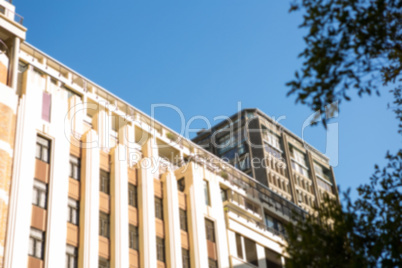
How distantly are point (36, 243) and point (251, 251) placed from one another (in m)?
19.9

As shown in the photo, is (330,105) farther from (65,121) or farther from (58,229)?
(65,121)

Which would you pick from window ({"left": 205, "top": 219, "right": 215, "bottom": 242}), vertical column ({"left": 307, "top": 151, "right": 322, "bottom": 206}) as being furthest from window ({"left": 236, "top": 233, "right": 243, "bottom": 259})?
vertical column ({"left": 307, "top": 151, "right": 322, "bottom": 206})

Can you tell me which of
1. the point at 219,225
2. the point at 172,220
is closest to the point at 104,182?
the point at 172,220

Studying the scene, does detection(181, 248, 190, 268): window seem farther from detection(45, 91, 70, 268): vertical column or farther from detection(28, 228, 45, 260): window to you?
detection(28, 228, 45, 260): window

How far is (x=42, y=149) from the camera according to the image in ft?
117

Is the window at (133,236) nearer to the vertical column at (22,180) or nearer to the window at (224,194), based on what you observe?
the vertical column at (22,180)

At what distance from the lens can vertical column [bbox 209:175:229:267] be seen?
44125 mm


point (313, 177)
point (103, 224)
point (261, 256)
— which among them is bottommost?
point (103, 224)

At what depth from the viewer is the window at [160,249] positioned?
39562mm

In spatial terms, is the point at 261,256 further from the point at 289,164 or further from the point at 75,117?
the point at 289,164

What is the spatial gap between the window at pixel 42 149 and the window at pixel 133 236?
6988mm

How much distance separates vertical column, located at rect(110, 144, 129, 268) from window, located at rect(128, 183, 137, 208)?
907 mm

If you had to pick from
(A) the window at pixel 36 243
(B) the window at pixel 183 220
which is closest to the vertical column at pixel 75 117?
(A) the window at pixel 36 243

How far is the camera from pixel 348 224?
17859 millimetres
